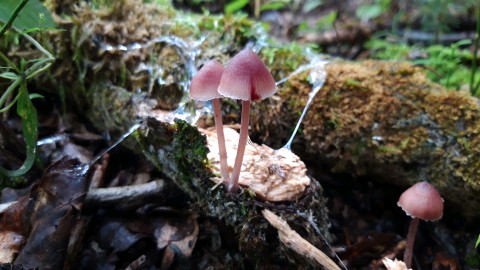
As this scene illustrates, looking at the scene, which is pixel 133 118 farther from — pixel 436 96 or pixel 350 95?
pixel 436 96

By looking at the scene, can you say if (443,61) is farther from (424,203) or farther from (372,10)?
(372,10)

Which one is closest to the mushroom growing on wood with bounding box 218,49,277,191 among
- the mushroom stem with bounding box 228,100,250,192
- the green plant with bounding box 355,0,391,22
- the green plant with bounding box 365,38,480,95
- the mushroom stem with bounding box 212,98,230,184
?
the mushroom stem with bounding box 228,100,250,192

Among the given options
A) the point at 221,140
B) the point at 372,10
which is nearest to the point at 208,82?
the point at 221,140

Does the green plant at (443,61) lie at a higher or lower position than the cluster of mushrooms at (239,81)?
lower

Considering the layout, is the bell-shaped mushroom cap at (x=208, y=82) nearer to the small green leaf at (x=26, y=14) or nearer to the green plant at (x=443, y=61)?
the small green leaf at (x=26, y=14)

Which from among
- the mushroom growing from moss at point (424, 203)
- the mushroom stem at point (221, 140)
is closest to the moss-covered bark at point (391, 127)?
the mushroom growing from moss at point (424, 203)

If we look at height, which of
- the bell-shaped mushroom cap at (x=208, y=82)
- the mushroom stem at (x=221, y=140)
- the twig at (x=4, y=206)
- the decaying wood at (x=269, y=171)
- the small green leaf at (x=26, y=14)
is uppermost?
the small green leaf at (x=26, y=14)
